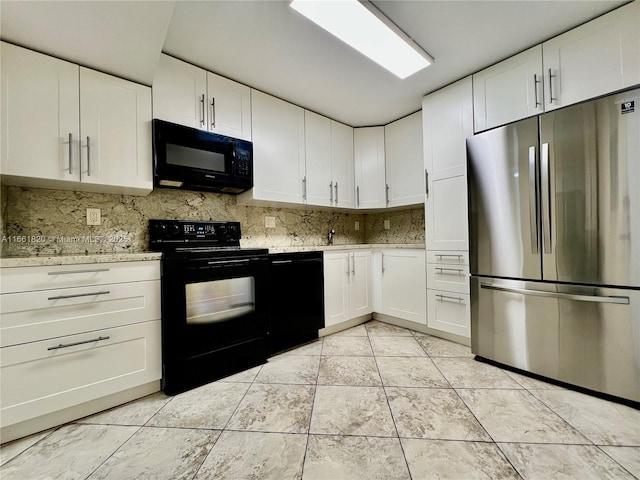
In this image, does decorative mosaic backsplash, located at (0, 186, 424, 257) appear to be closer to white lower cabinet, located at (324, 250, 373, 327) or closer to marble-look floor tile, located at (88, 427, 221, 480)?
white lower cabinet, located at (324, 250, 373, 327)

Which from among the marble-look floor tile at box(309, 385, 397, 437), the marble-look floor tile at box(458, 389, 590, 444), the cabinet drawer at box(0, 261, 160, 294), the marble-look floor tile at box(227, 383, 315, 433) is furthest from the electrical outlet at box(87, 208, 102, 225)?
the marble-look floor tile at box(458, 389, 590, 444)

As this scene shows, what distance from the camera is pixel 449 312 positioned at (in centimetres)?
246

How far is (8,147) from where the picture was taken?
4.73 ft

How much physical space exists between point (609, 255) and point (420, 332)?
167 cm

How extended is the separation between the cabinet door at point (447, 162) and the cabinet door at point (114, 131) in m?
2.40

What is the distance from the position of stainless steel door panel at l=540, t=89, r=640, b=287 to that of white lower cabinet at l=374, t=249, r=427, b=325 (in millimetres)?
1081

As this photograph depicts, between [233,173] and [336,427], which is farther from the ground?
[233,173]

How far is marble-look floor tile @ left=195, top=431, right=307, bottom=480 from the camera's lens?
1.11 meters

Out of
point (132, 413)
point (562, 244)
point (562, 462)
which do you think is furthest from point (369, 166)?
point (132, 413)

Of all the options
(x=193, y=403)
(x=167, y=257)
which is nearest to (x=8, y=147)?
(x=167, y=257)

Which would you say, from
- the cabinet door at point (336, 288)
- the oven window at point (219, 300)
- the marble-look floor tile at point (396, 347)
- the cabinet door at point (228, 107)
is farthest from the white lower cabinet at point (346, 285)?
the cabinet door at point (228, 107)

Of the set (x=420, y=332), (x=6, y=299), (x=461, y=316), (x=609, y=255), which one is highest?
(x=609, y=255)

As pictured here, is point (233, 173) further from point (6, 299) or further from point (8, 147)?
point (6, 299)

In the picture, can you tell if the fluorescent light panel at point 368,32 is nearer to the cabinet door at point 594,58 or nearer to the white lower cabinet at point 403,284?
the cabinet door at point 594,58
